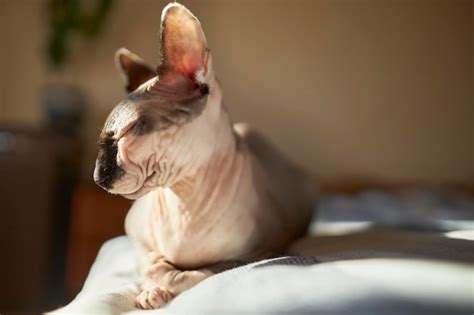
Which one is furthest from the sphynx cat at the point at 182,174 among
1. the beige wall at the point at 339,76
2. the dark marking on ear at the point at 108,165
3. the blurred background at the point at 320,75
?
the beige wall at the point at 339,76

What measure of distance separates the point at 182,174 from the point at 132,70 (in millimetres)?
189

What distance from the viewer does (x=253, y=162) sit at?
2.24 ft

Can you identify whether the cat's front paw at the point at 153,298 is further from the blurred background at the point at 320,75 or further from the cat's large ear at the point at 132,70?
the blurred background at the point at 320,75

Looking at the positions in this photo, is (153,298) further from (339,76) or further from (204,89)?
(339,76)

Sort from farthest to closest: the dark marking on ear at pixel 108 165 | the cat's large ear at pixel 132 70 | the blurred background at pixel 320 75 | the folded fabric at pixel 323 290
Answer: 1. the blurred background at pixel 320 75
2. the cat's large ear at pixel 132 70
3. the dark marking on ear at pixel 108 165
4. the folded fabric at pixel 323 290

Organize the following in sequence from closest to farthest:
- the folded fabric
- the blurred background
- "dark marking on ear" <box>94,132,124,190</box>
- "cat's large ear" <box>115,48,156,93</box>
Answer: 1. the folded fabric
2. "dark marking on ear" <box>94,132,124,190</box>
3. "cat's large ear" <box>115,48,156,93</box>
4. the blurred background

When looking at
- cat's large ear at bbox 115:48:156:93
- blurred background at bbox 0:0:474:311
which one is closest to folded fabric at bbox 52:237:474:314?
cat's large ear at bbox 115:48:156:93

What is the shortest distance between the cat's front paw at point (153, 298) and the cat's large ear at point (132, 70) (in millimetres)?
264

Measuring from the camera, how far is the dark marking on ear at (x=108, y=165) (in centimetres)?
50

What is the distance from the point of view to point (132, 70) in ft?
2.17

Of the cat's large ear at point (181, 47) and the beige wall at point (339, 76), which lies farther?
the beige wall at point (339, 76)

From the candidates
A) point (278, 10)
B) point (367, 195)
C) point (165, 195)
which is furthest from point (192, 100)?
point (278, 10)

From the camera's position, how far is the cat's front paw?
52 centimetres

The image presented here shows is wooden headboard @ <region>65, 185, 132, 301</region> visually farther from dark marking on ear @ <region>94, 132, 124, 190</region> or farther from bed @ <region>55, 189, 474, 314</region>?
dark marking on ear @ <region>94, 132, 124, 190</region>
